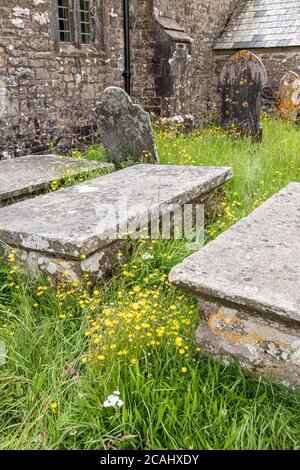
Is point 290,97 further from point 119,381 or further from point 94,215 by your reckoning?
point 119,381

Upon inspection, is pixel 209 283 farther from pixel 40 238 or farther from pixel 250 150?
pixel 250 150

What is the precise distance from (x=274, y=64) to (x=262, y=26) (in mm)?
1221

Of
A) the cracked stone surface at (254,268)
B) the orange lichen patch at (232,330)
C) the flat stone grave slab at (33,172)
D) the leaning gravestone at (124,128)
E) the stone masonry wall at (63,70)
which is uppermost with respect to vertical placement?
the stone masonry wall at (63,70)

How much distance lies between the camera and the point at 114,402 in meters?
1.87

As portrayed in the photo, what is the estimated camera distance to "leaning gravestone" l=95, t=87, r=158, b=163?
5.23 m

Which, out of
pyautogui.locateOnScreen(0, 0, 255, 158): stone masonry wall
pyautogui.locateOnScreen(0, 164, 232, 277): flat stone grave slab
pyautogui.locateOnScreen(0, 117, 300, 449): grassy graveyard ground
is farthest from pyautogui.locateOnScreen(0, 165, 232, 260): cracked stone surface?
pyautogui.locateOnScreen(0, 0, 255, 158): stone masonry wall

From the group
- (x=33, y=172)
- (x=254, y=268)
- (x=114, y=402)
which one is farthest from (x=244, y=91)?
(x=114, y=402)

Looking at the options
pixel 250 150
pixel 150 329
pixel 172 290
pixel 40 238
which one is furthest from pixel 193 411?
pixel 250 150

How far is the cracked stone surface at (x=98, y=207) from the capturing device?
2.83 meters

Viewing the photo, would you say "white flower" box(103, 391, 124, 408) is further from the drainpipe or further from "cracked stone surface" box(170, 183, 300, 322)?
the drainpipe

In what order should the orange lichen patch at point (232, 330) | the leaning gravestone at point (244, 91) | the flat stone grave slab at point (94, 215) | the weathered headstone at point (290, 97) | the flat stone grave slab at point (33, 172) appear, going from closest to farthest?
1. the orange lichen patch at point (232, 330)
2. the flat stone grave slab at point (94, 215)
3. the flat stone grave slab at point (33, 172)
4. the leaning gravestone at point (244, 91)
5. the weathered headstone at point (290, 97)

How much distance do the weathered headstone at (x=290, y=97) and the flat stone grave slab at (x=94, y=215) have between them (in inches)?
241

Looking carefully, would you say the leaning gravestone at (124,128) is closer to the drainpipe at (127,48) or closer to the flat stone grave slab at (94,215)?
the flat stone grave slab at (94,215)

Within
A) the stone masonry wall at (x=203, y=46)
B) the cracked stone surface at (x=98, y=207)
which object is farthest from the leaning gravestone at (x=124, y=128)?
the stone masonry wall at (x=203, y=46)
